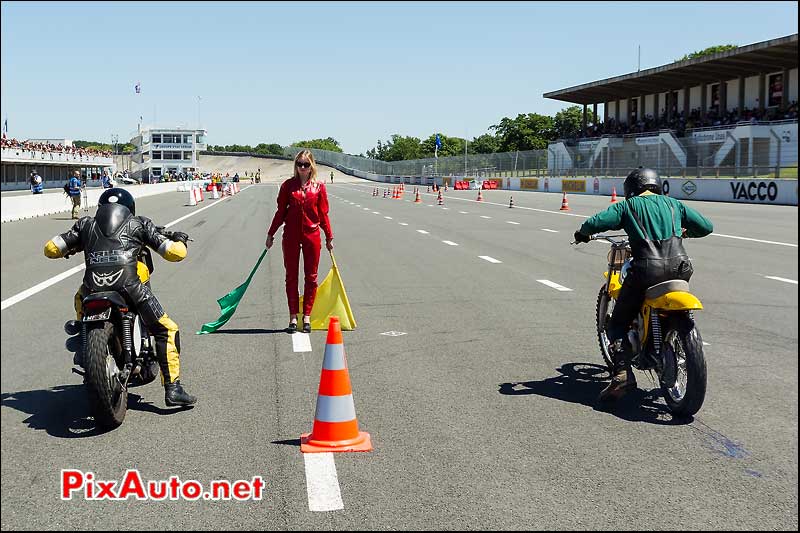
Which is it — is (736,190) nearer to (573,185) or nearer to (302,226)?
(573,185)


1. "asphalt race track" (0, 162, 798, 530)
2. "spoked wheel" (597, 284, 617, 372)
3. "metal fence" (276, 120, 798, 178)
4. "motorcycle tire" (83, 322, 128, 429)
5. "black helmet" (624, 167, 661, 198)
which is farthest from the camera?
"metal fence" (276, 120, 798, 178)

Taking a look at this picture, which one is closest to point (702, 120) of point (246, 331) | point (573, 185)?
point (573, 185)

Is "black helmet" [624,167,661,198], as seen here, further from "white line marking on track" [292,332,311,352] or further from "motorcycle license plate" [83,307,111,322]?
"white line marking on track" [292,332,311,352]

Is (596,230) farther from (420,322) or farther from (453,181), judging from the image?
(453,181)

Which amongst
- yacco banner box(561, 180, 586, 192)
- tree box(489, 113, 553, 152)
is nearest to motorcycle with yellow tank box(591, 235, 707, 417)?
yacco banner box(561, 180, 586, 192)

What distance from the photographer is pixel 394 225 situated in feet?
98.4

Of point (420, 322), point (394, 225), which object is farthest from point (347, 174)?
point (420, 322)

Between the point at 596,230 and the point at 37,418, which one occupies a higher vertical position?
the point at 596,230

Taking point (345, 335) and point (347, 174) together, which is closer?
point (345, 335)

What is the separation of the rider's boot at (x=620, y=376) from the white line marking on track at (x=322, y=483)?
213 centimetres

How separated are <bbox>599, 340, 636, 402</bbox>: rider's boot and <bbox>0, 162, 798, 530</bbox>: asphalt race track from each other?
0.13 meters

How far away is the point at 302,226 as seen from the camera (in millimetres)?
10000

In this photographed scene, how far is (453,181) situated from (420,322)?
85040 mm

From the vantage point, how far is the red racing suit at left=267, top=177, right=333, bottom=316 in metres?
9.92
